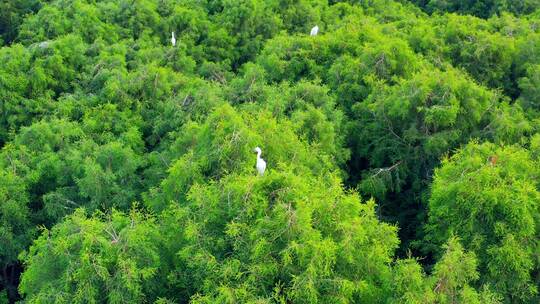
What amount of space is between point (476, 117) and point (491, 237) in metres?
4.55

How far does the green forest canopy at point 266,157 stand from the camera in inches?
343

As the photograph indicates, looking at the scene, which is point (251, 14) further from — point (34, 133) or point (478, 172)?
point (478, 172)

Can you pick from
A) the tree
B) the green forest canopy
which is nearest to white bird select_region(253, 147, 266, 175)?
the green forest canopy

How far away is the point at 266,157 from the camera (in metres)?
11.2

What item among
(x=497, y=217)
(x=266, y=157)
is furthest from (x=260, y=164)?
(x=497, y=217)

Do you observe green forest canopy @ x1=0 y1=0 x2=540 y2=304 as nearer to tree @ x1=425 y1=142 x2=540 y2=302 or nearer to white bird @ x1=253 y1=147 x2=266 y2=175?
tree @ x1=425 y1=142 x2=540 y2=302

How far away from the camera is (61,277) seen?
29.8 feet

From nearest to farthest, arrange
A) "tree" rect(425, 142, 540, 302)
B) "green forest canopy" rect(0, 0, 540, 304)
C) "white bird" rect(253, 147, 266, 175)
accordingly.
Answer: "green forest canopy" rect(0, 0, 540, 304), "tree" rect(425, 142, 540, 302), "white bird" rect(253, 147, 266, 175)

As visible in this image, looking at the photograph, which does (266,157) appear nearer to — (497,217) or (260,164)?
(260,164)

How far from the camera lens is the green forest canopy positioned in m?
8.72

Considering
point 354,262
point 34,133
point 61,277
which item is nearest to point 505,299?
point 354,262

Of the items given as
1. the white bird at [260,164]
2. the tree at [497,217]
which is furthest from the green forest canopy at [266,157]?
the white bird at [260,164]

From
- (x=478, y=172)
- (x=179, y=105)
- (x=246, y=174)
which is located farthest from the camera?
(x=179, y=105)

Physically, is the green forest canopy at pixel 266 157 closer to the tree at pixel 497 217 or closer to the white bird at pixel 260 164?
the tree at pixel 497 217
